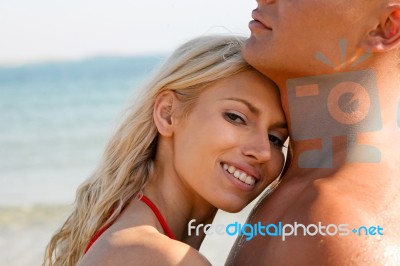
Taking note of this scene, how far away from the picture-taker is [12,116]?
1853 cm

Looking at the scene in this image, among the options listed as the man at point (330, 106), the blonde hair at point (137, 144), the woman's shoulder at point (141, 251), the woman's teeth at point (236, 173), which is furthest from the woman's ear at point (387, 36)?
the woman's shoulder at point (141, 251)

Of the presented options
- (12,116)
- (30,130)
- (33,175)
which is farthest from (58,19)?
(33,175)

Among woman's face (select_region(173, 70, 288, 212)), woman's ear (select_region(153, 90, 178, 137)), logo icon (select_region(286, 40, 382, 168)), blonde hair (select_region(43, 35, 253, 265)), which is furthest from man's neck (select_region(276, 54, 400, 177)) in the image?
woman's ear (select_region(153, 90, 178, 137))

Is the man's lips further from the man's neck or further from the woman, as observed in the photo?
the man's neck

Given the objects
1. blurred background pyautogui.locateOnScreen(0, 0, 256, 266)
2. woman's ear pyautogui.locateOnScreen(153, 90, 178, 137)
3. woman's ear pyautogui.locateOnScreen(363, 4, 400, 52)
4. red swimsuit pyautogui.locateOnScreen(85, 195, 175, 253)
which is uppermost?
woman's ear pyautogui.locateOnScreen(363, 4, 400, 52)

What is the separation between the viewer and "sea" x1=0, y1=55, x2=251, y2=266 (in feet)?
27.3

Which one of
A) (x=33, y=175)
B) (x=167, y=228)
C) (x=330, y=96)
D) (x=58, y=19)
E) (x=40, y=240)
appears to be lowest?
(x=58, y=19)

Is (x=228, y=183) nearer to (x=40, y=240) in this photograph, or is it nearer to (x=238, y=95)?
(x=238, y=95)

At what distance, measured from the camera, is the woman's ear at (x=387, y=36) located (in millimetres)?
3150

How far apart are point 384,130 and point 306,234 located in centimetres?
73

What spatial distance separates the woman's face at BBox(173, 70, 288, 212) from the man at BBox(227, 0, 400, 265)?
8cm

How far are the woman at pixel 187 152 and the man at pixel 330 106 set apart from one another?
0.11 metres

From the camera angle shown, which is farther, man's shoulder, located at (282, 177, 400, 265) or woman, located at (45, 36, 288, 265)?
woman, located at (45, 36, 288, 265)

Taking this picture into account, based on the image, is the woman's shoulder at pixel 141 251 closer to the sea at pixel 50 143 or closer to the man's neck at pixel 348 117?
the man's neck at pixel 348 117
